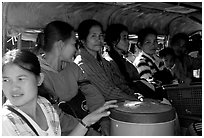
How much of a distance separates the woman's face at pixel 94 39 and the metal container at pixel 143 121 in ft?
3.35

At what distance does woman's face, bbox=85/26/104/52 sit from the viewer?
Result: 279 centimetres

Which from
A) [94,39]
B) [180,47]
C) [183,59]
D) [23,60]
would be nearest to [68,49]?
[94,39]

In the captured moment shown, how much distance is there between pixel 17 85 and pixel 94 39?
56.9 inches

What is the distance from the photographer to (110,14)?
3.41 meters

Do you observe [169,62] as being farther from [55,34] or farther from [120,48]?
[55,34]

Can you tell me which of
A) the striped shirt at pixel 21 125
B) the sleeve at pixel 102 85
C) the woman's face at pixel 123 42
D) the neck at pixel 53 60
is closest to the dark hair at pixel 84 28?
the sleeve at pixel 102 85

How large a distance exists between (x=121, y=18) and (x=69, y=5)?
97 cm

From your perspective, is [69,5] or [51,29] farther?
[69,5]

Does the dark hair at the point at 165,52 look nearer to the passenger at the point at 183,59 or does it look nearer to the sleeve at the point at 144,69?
the passenger at the point at 183,59

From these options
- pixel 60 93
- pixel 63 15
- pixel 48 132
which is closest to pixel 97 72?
pixel 60 93

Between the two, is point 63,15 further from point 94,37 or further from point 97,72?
point 97,72

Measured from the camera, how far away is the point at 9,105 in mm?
1492

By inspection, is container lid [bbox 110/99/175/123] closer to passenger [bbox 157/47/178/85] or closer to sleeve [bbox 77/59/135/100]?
sleeve [bbox 77/59/135/100]

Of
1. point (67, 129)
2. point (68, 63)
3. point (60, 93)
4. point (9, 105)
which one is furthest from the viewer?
point (68, 63)
